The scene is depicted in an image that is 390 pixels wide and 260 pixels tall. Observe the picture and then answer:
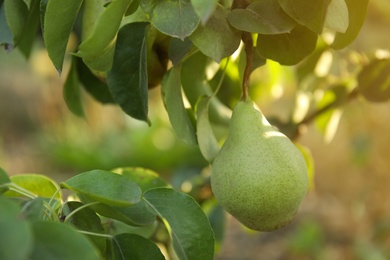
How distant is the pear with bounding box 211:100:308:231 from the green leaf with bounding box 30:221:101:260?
0.23 metres

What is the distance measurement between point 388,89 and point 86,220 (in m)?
0.54

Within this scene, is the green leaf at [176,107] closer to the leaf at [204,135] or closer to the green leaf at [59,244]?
the leaf at [204,135]

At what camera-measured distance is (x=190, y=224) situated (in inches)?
25.1

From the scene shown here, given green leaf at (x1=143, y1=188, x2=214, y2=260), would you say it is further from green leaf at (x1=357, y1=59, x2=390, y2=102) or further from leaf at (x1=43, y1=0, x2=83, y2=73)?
green leaf at (x1=357, y1=59, x2=390, y2=102)

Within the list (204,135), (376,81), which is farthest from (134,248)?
(376,81)

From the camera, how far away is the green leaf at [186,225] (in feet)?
2.07

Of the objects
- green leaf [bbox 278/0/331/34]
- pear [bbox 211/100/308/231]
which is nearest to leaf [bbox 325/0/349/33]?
green leaf [bbox 278/0/331/34]

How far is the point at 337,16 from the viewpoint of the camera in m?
0.65

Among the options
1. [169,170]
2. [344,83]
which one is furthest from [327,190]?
[344,83]

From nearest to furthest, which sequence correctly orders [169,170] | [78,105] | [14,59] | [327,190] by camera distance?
[78,105] < [327,190] < [169,170] < [14,59]

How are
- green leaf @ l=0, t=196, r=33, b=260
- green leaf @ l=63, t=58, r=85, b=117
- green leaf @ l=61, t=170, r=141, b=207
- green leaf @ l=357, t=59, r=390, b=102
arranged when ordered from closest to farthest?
green leaf @ l=0, t=196, r=33, b=260
green leaf @ l=61, t=170, r=141, b=207
green leaf @ l=63, t=58, r=85, b=117
green leaf @ l=357, t=59, r=390, b=102

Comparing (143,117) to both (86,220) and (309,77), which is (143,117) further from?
(309,77)

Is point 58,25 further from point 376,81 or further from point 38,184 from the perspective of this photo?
point 376,81

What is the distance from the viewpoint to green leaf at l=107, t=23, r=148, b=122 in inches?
28.0
